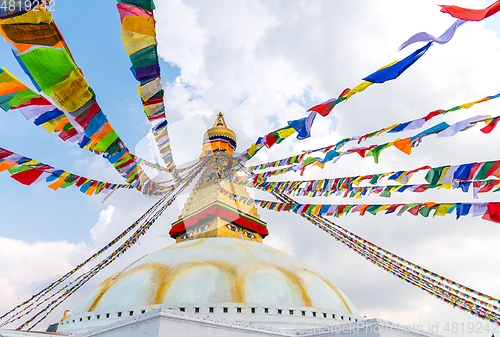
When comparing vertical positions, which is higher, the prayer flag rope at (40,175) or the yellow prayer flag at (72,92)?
the prayer flag rope at (40,175)

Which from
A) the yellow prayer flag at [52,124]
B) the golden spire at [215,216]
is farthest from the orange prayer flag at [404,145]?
the golden spire at [215,216]

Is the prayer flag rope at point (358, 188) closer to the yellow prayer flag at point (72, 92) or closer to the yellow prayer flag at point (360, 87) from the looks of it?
the yellow prayer flag at point (360, 87)

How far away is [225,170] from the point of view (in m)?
13.2

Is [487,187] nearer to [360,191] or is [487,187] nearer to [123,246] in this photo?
[360,191]

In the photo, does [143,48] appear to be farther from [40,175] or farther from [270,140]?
[40,175]

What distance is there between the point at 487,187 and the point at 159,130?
6.50m

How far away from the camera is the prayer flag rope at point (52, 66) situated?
10.4 feet

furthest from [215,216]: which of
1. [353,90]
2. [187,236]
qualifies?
[353,90]

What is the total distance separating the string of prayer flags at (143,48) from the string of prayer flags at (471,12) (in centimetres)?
332

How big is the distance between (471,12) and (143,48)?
12.8 ft

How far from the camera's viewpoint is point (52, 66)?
350 cm

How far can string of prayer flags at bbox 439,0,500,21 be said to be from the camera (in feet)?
9.47

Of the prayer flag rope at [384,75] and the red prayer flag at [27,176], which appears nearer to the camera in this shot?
the prayer flag rope at [384,75]

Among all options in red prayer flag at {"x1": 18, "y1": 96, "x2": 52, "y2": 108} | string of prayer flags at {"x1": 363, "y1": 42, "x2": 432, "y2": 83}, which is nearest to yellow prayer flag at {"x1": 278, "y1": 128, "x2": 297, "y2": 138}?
string of prayer flags at {"x1": 363, "y1": 42, "x2": 432, "y2": 83}
